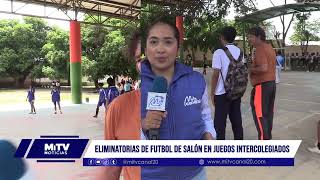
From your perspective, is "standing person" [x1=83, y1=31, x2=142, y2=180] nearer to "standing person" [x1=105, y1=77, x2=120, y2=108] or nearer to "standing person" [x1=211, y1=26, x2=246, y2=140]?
"standing person" [x1=211, y1=26, x2=246, y2=140]

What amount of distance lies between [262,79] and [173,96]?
3397 millimetres

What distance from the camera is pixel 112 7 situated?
21.9 m

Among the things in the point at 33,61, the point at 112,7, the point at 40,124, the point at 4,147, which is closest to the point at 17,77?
the point at 33,61

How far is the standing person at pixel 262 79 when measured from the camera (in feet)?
17.4

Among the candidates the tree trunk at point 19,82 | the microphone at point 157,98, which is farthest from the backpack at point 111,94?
the tree trunk at point 19,82

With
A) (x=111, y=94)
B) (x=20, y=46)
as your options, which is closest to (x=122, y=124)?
(x=111, y=94)

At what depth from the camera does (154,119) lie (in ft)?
6.56

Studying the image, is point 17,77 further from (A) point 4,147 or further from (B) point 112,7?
(A) point 4,147

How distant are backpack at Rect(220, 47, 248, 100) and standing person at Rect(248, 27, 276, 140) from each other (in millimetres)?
151

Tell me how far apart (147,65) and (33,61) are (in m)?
38.1

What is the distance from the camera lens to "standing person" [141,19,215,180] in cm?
215

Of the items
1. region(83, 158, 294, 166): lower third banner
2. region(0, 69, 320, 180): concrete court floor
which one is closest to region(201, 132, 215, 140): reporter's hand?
region(83, 158, 294, 166): lower third banner

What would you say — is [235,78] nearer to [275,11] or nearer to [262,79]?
[262,79]

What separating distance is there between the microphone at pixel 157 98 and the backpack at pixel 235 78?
10.7 feet
